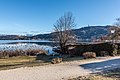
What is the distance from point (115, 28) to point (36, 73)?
37030 millimetres

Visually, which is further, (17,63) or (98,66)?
(17,63)

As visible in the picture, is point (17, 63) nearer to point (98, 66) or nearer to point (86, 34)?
point (98, 66)

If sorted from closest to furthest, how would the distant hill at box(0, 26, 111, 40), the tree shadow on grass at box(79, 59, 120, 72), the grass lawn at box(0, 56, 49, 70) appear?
the tree shadow on grass at box(79, 59, 120, 72) < the grass lawn at box(0, 56, 49, 70) < the distant hill at box(0, 26, 111, 40)

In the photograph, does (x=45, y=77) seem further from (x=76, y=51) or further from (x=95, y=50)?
(x=76, y=51)

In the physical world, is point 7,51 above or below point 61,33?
below

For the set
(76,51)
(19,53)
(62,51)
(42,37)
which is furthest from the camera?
(42,37)

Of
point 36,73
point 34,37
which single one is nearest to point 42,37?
point 34,37

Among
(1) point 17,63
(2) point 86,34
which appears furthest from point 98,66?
(2) point 86,34

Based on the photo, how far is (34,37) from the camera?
98.0m

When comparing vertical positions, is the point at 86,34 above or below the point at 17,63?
above

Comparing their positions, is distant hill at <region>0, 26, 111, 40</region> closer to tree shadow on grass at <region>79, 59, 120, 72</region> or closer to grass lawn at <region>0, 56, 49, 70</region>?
grass lawn at <region>0, 56, 49, 70</region>

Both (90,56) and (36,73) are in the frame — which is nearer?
(36,73)

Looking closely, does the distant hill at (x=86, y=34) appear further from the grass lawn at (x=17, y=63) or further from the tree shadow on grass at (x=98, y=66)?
the tree shadow on grass at (x=98, y=66)

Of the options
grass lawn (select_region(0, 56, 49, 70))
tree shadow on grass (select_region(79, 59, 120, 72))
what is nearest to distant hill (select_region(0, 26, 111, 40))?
grass lawn (select_region(0, 56, 49, 70))
